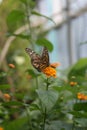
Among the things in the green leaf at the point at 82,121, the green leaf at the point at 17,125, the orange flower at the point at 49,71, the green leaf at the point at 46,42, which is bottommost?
the green leaf at the point at 17,125

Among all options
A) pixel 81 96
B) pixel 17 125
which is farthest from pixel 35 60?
pixel 17 125

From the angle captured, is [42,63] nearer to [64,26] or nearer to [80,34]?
[80,34]

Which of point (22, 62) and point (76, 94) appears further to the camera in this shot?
point (22, 62)

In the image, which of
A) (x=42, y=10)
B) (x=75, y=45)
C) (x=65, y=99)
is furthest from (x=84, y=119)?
(x=42, y=10)

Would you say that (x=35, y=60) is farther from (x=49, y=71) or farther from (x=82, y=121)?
(x=82, y=121)

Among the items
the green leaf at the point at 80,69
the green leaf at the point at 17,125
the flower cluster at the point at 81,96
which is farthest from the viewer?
the green leaf at the point at 80,69

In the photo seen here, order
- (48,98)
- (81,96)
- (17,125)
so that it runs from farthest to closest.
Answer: (17,125)
(81,96)
(48,98)

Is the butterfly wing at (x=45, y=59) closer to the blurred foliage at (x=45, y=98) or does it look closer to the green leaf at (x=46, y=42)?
the blurred foliage at (x=45, y=98)

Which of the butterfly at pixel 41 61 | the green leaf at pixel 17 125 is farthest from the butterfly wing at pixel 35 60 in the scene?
the green leaf at pixel 17 125
